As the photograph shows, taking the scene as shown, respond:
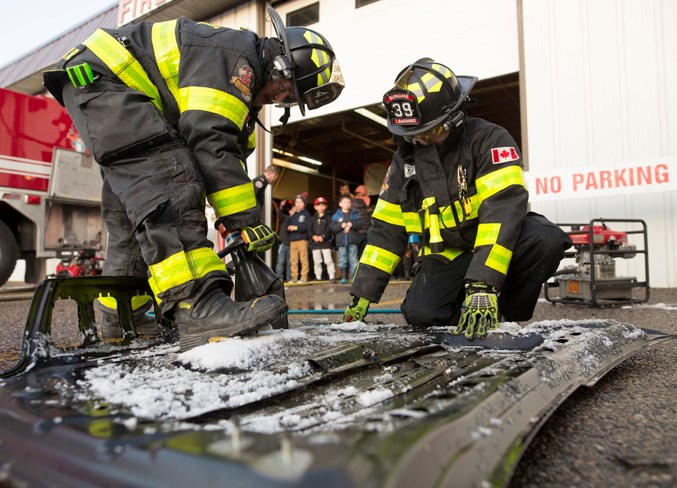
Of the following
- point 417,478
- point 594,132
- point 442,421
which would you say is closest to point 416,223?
point 442,421

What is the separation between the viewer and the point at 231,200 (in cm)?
181

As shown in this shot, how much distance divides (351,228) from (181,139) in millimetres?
6930

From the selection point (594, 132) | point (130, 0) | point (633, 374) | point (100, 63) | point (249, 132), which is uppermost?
point (130, 0)

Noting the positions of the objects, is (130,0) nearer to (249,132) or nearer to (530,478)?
(249,132)

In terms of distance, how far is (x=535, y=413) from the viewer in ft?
3.11

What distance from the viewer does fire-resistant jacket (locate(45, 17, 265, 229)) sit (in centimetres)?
175

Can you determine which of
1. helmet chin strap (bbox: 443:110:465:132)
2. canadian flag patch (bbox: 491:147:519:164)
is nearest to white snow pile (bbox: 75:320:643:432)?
canadian flag patch (bbox: 491:147:519:164)

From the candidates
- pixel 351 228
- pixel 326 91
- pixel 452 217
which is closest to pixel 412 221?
pixel 452 217

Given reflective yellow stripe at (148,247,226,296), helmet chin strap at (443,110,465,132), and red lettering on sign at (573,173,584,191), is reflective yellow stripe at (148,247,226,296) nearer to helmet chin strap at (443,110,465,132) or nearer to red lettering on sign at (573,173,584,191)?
helmet chin strap at (443,110,465,132)

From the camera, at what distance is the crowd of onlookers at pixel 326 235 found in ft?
28.6

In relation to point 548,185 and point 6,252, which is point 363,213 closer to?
point 548,185

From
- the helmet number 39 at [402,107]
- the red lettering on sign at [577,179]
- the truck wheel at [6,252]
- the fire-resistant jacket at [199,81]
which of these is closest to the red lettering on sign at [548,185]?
the red lettering on sign at [577,179]

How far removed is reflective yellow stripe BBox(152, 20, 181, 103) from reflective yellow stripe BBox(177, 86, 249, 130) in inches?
5.6

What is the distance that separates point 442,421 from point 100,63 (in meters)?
1.78
